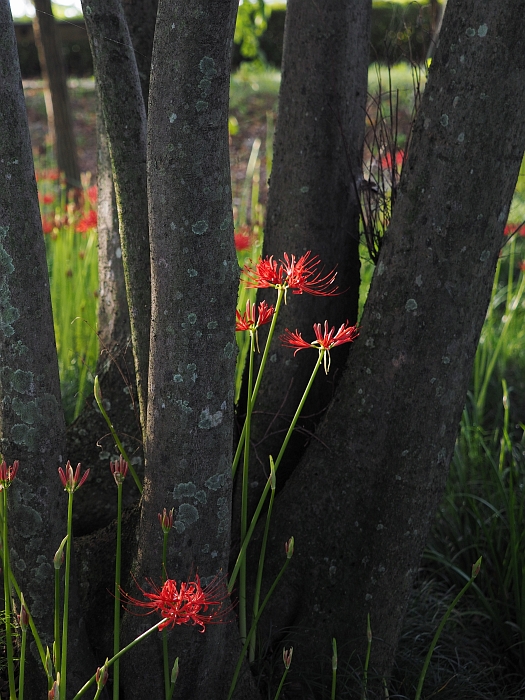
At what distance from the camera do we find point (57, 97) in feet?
21.9

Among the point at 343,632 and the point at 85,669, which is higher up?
the point at 85,669

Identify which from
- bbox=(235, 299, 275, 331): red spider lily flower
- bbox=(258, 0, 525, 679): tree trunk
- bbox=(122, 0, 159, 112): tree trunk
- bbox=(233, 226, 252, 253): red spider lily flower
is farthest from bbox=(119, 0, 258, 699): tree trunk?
bbox=(233, 226, 252, 253): red spider lily flower

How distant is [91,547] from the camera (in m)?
1.86

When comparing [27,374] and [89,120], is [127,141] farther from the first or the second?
[89,120]

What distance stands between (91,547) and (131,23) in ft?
4.50

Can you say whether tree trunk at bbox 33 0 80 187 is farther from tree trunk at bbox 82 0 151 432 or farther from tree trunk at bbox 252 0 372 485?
tree trunk at bbox 82 0 151 432

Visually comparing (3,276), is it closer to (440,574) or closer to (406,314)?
(406,314)

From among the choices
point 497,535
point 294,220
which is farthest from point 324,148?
point 497,535

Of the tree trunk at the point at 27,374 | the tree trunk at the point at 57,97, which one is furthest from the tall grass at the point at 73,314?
the tree trunk at the point at 57,97

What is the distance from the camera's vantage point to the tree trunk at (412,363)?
1.62 metres

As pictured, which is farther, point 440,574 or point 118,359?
point 440,574

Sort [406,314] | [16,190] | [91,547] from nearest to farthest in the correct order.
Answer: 1. [16,190]
2. [406,314]
3. [91,547]

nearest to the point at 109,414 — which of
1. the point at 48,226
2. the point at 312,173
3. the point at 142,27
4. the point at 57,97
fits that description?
the point at 312,173

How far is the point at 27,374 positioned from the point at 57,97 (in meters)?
5.87
